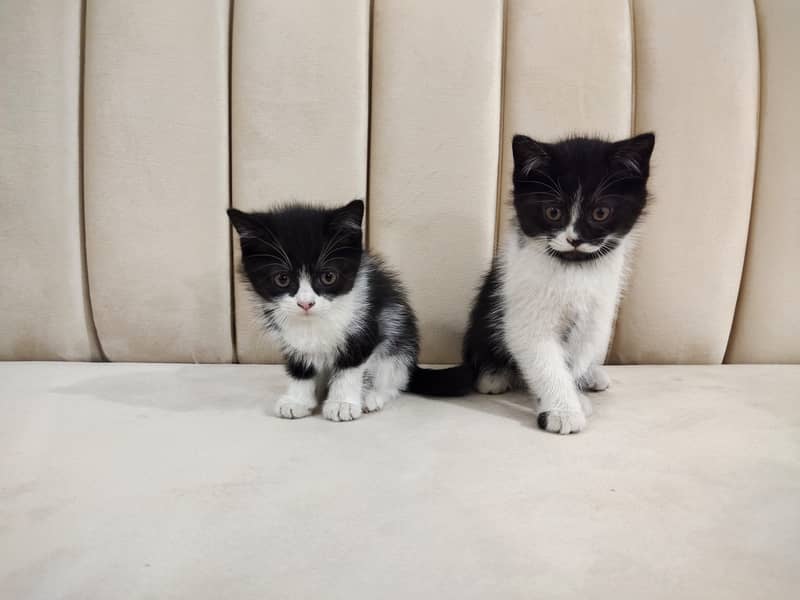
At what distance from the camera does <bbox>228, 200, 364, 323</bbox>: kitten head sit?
1148 millimetres

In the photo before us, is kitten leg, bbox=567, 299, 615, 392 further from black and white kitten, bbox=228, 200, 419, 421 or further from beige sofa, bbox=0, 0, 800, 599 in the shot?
black and white kitten, bbox=228, 200, 419, 421

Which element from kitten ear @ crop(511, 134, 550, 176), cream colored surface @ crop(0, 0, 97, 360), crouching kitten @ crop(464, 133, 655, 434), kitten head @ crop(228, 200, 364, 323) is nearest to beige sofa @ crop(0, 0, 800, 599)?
cream colored surface @ crop(0, 0, 97, 360)

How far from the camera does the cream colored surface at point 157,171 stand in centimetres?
145

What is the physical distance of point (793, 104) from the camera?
4.83 feet

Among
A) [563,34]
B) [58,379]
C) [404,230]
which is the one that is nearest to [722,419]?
[404,230]

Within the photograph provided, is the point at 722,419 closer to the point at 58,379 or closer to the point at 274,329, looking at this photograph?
the point at 274,329

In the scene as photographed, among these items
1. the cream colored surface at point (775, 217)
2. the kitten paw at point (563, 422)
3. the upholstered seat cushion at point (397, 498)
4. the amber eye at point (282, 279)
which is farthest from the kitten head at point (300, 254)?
the cream colored surface at point (775, 217)

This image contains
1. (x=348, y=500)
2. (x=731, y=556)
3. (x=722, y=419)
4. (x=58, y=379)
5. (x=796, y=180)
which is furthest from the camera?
(x=796, y=180)

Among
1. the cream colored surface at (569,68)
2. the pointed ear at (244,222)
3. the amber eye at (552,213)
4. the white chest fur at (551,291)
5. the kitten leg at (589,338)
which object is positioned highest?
the cream colored surface at (569,68)

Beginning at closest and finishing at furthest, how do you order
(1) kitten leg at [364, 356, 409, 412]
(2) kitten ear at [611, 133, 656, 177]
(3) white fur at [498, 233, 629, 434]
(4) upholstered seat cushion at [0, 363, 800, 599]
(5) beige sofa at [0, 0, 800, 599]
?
(4) upholstered seat cushion at [0, 363, 800, 599], (2) kitten ear at [611, 133, 656, 177], (3) white fur at [498, 233, 629, 434], (1) kitten leg at [364, 356, 409, 412], (5) beige sofa at [0, 0, 800, 599]

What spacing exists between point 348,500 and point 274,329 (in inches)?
19.7

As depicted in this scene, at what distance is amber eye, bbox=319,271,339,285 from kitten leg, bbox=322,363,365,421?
19 centimetres

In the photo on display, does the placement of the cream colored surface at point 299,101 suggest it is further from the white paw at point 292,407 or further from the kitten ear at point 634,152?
the kitten ear at point 634,152

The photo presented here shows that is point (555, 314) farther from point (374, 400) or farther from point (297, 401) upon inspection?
point (297, 401)
